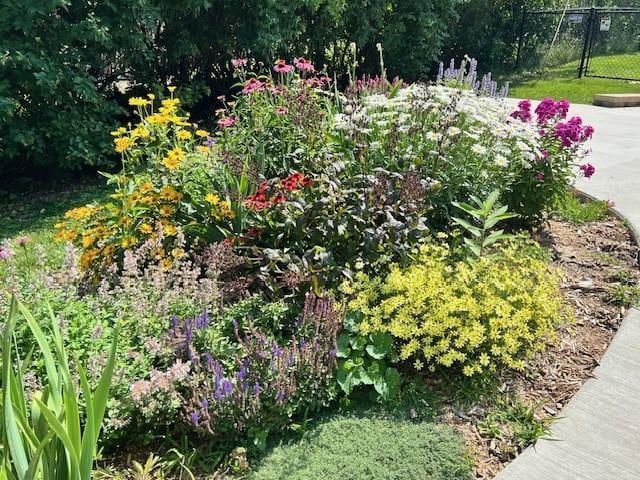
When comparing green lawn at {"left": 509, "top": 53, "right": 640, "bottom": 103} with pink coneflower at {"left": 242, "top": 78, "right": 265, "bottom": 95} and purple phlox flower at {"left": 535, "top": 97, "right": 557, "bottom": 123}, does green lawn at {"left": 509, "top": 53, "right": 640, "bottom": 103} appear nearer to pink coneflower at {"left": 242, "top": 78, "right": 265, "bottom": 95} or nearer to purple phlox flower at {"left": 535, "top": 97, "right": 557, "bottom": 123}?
purple phlox flower at {"left": 535, "top": 97, "right": 557, "bottom": 123}

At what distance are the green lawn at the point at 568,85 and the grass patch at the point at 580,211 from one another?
710 centimetres

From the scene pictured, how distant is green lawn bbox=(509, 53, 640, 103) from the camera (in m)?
11.4

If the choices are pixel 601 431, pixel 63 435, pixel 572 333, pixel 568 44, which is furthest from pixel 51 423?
pixel 568 44

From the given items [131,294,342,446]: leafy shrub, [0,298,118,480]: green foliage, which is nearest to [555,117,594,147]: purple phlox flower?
[131,294,342,446]: leafy shrub

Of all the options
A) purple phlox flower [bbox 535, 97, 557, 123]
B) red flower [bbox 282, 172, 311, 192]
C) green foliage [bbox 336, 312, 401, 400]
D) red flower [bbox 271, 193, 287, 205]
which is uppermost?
purple phlox flower [bbox 535, 97, 557, 123]

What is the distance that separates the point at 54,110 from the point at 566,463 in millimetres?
5111

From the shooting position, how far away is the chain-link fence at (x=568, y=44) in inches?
548

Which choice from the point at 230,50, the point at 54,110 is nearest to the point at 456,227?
the point at 54,110

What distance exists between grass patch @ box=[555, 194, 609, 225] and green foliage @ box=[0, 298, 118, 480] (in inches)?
146

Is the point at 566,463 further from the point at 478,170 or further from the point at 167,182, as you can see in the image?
the point at 167,182

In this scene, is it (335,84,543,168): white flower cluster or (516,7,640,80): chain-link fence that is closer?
(335,84,543,168): white flower cluster

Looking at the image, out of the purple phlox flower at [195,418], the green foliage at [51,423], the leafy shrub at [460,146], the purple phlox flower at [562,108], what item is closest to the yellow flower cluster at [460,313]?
the leafy shrub at [460,146]

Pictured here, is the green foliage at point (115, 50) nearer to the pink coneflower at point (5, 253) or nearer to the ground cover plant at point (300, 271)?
the ground cover plant at point (300, 271)

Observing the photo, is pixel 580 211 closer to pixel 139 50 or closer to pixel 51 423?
pixel 51 423
